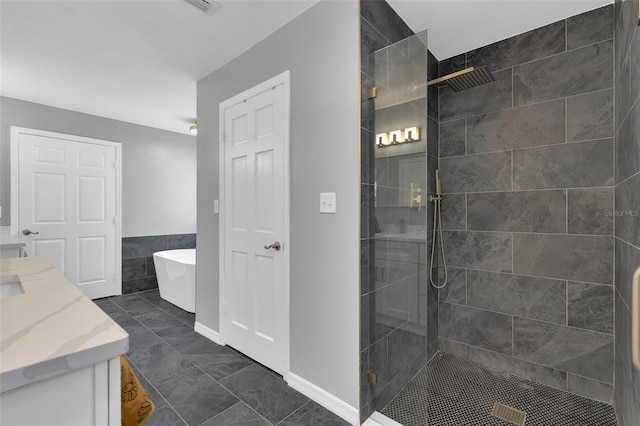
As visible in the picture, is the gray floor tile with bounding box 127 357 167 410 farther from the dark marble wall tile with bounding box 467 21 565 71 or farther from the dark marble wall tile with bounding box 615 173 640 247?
the dark marble wall tile with bounding box 467 21 565 71

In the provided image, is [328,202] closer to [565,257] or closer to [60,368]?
[60,368]

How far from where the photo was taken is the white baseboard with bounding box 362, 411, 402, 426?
5.54ft

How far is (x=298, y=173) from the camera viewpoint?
2.03 m

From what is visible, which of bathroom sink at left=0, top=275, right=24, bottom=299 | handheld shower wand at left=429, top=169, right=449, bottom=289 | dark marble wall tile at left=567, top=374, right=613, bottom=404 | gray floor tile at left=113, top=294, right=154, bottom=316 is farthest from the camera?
gray floor tile at left=113, top=294, right=154, bottom=316

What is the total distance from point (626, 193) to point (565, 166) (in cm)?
57

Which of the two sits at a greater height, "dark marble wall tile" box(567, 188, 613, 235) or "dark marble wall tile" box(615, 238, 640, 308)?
"dark marble wall tile" box(567, 188, 613, 235)

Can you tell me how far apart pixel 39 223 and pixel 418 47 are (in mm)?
4445

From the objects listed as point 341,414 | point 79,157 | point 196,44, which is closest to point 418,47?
point 196,44

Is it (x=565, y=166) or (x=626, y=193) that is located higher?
(x=565, y=166)

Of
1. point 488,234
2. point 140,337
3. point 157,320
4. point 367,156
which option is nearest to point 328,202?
point 367,156

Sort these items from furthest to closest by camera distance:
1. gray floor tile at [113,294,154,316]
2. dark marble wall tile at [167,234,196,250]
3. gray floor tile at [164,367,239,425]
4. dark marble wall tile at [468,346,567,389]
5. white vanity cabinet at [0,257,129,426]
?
1. dark marble wall tile at [167,234,196,250]
2. gray floor tile at [113,294,154,316]
3. dark marble wall tile at [468,346,567,389]
4. gray floor tile at [164,367,239,425]
5. white vanity cabinet at [0,257,129,426]

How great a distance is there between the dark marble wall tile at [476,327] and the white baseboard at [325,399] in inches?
49.0

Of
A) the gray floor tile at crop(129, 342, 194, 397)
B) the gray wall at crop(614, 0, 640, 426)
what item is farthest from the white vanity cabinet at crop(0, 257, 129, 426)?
the gray wall at crop(614, 0, 640, 426)

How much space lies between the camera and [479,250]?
2.43 m
